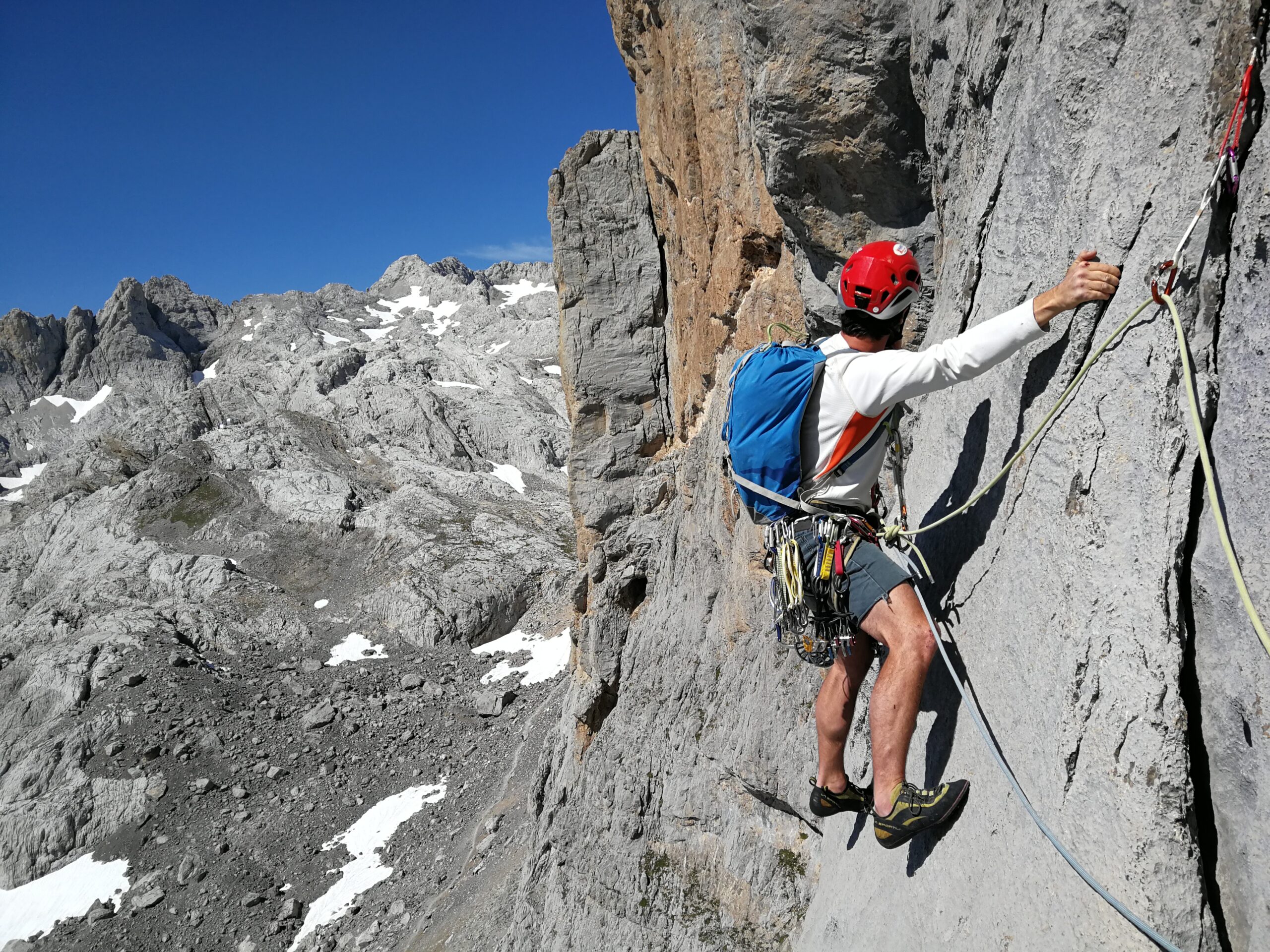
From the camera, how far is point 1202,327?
3309 millimetres

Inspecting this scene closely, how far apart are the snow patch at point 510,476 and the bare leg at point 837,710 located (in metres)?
67.1

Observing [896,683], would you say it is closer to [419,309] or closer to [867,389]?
[867,389]

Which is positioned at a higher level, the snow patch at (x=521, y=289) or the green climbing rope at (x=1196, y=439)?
the snow patch at (x=521, y=289)

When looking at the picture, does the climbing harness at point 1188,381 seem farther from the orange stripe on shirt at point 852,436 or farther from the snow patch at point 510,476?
the snow patch at point 510,476

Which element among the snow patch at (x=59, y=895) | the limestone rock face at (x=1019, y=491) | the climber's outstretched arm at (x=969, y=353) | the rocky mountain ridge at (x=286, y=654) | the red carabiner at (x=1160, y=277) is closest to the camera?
the limestone rock face at (x=1019, y=491)

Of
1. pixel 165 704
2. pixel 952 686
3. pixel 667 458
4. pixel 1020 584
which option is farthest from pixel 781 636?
pixel 165 704

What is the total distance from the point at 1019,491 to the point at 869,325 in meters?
1.32

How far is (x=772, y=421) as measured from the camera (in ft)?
15.9

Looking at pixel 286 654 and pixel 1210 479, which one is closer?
pixel 1210 479

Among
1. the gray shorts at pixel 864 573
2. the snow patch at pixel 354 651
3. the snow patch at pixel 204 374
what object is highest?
the snow patch at pixel 204 374

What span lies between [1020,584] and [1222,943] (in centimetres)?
176

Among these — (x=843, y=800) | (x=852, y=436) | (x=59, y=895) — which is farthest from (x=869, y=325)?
(x=59, y=895)

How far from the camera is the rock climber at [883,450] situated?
431 centimetres

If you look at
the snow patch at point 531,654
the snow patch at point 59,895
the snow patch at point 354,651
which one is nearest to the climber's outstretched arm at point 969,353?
→ the snow patch at point 59,895
